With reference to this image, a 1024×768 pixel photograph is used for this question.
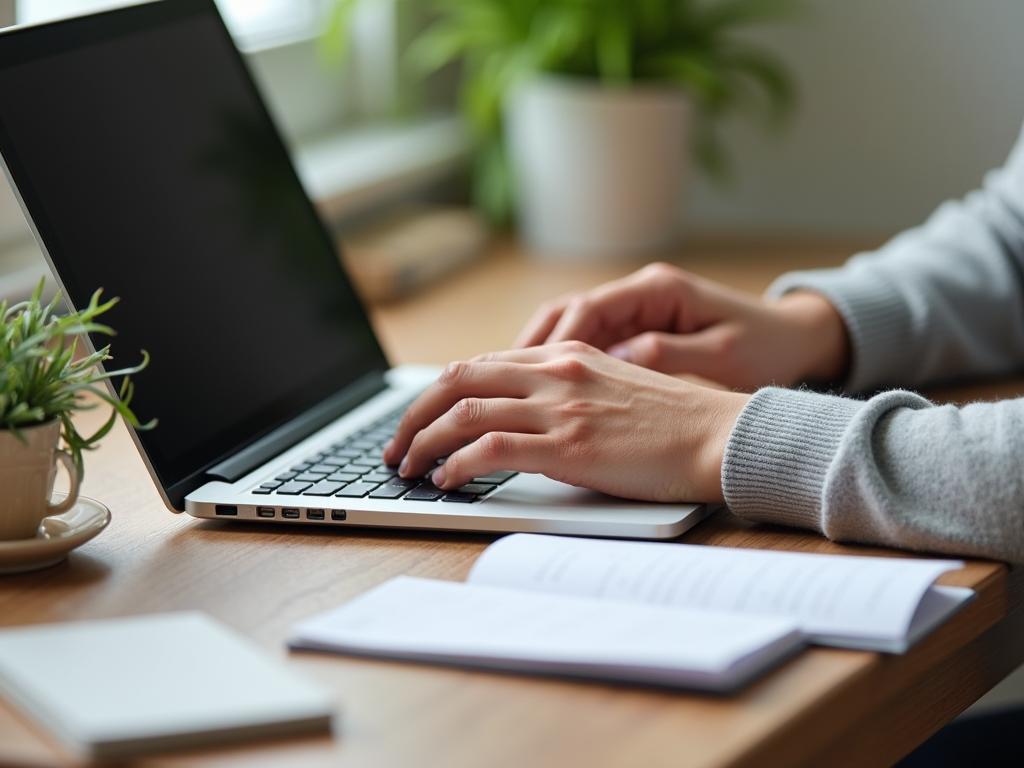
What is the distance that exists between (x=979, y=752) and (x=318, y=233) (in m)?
0.68

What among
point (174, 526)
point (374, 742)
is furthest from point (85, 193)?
point (374, 742)

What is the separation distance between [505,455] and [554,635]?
191 millimetres

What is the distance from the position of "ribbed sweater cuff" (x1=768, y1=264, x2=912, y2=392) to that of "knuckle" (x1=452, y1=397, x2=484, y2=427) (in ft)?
1.33

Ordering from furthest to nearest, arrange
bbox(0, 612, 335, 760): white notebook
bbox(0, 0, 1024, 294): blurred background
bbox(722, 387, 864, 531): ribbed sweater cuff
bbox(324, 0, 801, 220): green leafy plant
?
1. bbox(0, 0, 1024, 294): blurred background
2. bbox(324, 0, 801, 220): green leafy plant
3. bbox(722, 387, 864, 531): ribbed sweater cuff
4. bbox(0, 612, 335, 760): white notebook

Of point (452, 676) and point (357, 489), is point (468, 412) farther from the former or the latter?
point (452, 676)

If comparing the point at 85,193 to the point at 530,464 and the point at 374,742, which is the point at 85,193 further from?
the point at 374,742

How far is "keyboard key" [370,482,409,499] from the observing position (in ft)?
2.50

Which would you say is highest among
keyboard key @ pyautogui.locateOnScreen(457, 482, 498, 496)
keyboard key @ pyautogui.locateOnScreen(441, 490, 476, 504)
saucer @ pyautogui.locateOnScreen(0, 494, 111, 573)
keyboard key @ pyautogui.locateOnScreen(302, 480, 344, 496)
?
saucer @ pyautogui.locateOnScreen(0, 494, 111, 573)

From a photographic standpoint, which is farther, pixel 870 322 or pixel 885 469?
pixel 870 322

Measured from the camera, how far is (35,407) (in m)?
0.67

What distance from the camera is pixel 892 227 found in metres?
1.90

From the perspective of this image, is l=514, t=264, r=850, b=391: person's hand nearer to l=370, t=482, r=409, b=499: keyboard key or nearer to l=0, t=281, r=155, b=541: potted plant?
l=370, t=482, r=409, b=499: keyboard key

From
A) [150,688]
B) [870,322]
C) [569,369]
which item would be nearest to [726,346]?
[870,322]

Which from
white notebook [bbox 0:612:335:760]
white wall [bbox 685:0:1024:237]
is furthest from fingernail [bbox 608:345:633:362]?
white wall [bbox 685:0:1024:237]
